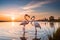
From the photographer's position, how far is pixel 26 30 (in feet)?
4.68

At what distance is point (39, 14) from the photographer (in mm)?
1438

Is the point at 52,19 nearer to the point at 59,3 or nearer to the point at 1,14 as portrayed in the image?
the point at 59,3

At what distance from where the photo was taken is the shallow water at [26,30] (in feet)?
4.62

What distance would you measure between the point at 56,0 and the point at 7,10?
57 cm

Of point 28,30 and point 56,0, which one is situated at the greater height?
point 56,0

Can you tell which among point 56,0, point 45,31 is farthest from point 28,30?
point 56,0

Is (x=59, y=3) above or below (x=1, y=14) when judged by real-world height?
above

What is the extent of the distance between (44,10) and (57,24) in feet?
0.71

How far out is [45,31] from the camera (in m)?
1.42

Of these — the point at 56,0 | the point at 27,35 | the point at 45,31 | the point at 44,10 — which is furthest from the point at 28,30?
the point at 56,0

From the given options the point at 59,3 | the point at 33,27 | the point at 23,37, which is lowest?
the point at 23,37

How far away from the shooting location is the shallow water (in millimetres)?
1409

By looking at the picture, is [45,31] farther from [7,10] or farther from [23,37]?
[7,10]

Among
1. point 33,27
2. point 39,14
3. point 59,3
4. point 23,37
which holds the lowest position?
point 23,37
